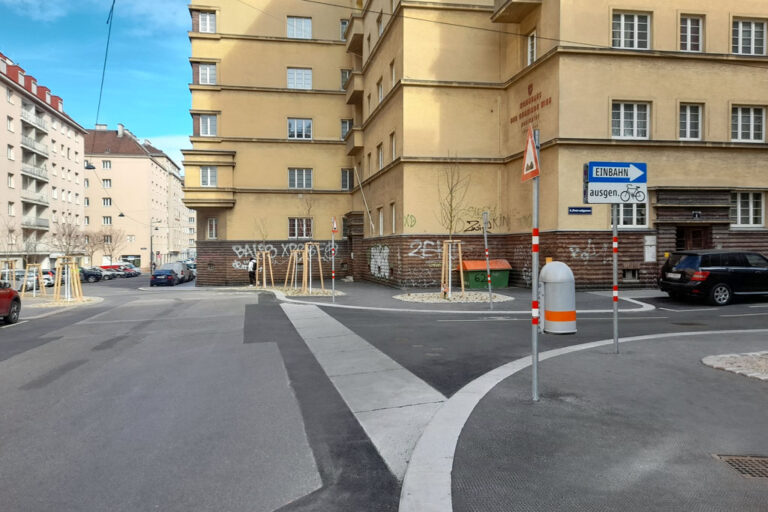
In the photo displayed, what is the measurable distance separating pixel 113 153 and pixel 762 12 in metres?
87.4

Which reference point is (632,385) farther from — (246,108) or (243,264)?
(246,108)

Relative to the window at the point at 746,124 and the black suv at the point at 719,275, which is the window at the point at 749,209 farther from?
the black suv at the point at 719,275

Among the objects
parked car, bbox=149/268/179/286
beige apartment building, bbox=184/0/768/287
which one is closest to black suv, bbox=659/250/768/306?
beige apartment building, bbox=184/0/768/287

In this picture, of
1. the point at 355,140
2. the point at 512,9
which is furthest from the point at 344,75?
the point at 512,9

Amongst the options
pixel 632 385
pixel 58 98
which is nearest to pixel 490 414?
pixel 632 385

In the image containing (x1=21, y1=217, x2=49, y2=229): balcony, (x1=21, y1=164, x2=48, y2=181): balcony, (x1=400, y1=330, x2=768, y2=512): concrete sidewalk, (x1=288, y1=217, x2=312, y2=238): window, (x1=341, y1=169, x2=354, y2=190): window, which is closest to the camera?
(x1=400, y1=330, x2=768, y2=512): concrete sidewalk

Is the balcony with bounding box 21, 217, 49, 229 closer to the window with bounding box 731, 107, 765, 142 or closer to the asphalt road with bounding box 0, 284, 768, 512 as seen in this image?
the asphalt road with bounding box 0, 284, 768, 512

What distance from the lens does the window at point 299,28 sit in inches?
1341

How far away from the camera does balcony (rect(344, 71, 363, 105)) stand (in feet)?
100

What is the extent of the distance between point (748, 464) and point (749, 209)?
812 inches

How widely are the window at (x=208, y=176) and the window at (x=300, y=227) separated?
210 inches

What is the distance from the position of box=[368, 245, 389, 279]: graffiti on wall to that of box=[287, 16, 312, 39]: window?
16548 millimetres

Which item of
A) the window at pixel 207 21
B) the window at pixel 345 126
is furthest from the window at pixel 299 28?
the window at pixel 345 126

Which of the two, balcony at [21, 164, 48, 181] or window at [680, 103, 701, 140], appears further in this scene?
balcony at [21, 164, 48, 181]
